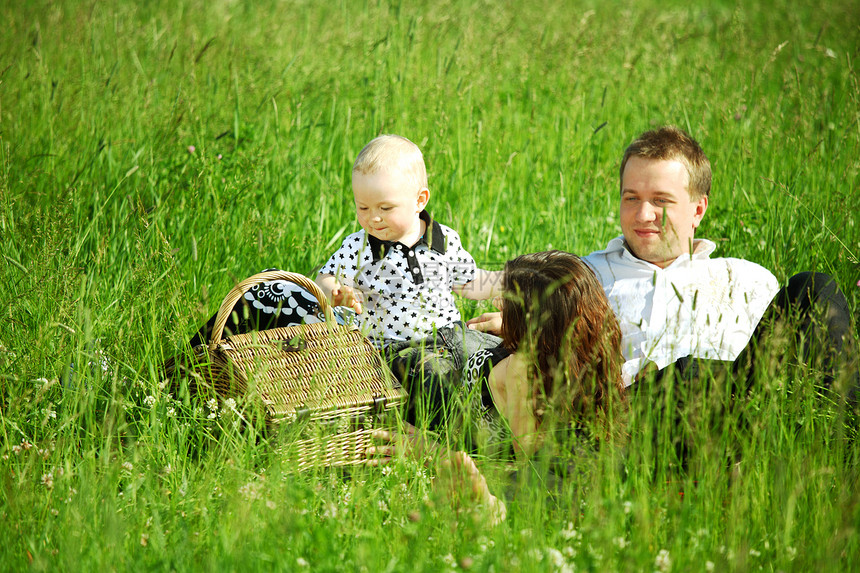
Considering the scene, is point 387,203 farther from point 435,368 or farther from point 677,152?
point 677,152

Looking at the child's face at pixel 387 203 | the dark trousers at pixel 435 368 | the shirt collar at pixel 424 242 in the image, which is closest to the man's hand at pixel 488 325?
the dark trousers at pixel 435 368

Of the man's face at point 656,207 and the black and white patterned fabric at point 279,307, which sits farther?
the black and white patterned fabric at point 279,307

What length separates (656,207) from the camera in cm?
300

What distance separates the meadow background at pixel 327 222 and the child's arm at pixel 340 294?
0.33m

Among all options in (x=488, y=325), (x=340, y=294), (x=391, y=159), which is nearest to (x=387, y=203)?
(x=391, y=159)

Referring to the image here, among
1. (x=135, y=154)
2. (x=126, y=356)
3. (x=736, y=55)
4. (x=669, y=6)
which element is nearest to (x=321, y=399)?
(x=126, y=356)

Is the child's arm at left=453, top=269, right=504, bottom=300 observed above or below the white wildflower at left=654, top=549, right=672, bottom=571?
above

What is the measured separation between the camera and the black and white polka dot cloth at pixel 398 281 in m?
3.15

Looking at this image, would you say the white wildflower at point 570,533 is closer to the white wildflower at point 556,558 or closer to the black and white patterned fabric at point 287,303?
the white wildflower at point 556,558

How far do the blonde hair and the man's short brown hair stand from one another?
882mm

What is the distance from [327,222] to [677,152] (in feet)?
6.40

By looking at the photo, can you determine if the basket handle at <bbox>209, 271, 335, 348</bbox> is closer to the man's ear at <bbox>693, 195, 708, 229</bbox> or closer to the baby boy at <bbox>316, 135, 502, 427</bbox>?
the baby boy at <bbox>316, 135, 502, 427</bbox>

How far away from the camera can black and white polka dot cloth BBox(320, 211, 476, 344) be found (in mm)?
3148

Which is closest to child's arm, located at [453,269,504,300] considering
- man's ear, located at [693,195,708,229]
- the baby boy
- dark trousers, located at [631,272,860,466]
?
the baby boy
